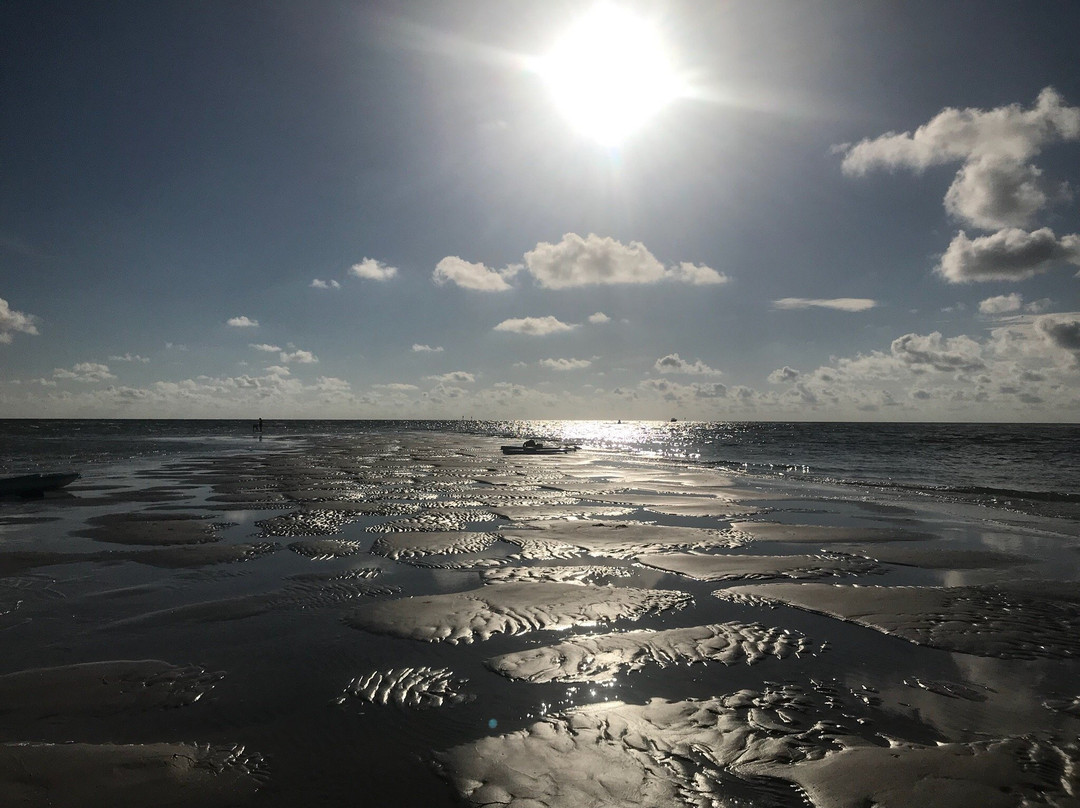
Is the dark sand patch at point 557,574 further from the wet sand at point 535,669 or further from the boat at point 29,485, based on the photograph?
the boat at point 29,485

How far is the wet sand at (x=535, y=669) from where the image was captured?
4.79 m

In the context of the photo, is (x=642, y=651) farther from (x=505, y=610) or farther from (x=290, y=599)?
(x=290, y=599)

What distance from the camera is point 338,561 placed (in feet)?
41.5

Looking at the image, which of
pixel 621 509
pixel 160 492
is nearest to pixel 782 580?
pixel 621 509

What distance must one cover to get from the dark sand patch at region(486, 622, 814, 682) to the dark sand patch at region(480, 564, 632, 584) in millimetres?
3020

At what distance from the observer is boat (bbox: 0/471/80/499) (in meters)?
21.1

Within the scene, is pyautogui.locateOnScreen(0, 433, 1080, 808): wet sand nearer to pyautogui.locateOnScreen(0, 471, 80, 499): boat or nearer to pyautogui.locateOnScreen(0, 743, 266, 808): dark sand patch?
pyautogui.locateOnScreen(0, 743, 266, 808): dark sand patch

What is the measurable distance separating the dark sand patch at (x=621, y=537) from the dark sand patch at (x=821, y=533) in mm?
1187

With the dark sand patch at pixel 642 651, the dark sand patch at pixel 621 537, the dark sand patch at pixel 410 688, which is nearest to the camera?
the dark sand patch at pixel 410 688

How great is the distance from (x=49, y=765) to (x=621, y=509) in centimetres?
1747

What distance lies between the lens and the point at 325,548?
13.9 meters

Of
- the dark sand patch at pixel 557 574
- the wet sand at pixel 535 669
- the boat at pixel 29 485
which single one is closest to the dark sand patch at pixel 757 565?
the wet sand at pixel 535 669

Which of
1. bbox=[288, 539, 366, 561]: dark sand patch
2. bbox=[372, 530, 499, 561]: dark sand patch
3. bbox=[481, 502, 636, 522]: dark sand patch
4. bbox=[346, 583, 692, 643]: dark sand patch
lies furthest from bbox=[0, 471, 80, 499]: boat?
bbox=[346, 583, 692, 643]: dark sand patch

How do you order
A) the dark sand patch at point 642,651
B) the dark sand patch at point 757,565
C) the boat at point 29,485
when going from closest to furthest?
the dark sand patch at point 642,651, the dark sand patch at point 757,565, the boat at point 29,485
